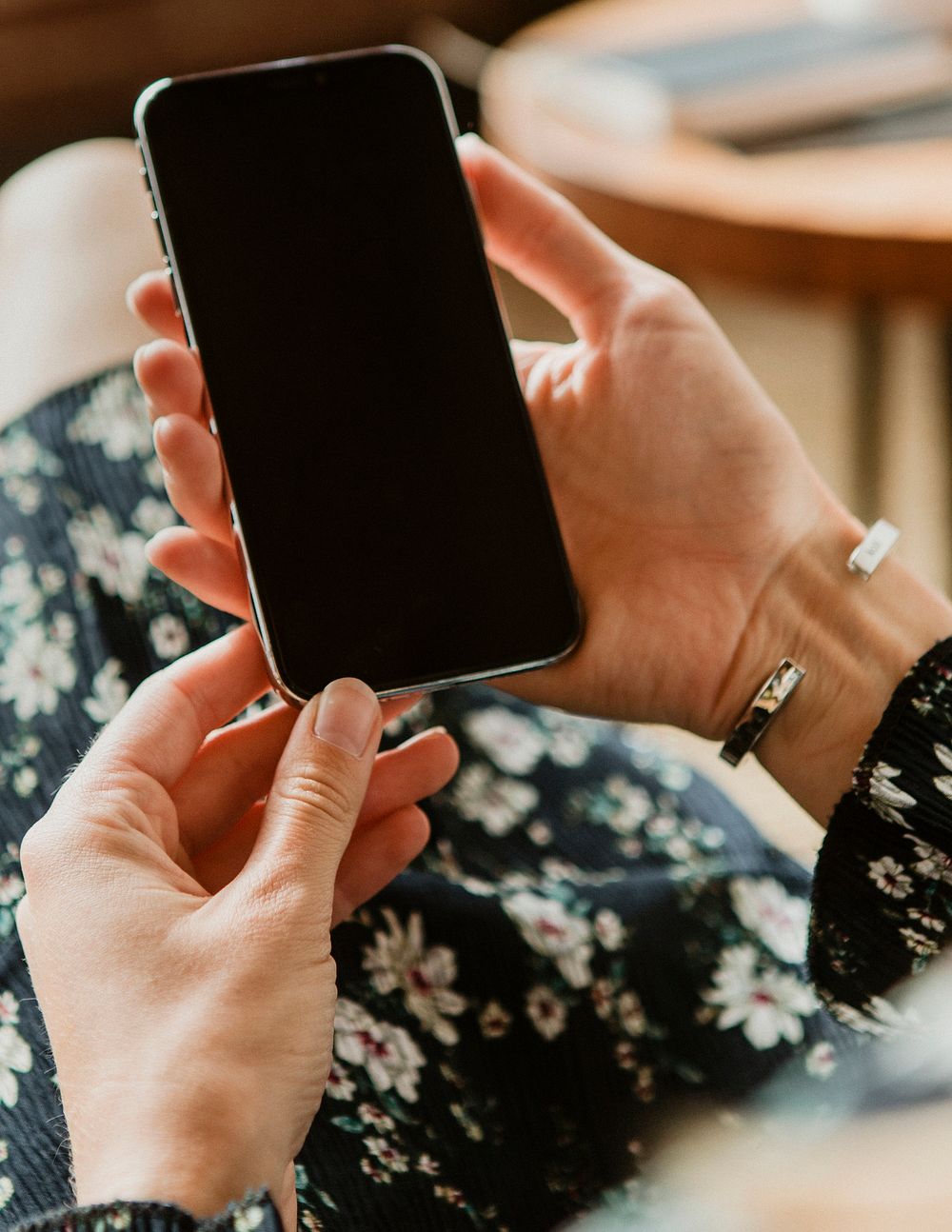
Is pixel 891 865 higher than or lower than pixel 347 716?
lower

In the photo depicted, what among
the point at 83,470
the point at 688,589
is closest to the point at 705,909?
the point at 688,589

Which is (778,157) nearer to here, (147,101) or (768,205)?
(768,205)

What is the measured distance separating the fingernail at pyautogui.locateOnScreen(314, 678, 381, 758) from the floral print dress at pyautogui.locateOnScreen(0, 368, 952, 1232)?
10 cm

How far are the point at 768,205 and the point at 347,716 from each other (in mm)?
578

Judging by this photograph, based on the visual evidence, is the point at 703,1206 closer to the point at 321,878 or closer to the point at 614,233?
the point at 321,878

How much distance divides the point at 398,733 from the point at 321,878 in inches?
8.6

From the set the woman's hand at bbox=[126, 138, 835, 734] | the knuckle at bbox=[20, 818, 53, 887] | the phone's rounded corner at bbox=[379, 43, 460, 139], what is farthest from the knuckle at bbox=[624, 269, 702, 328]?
the knuckle at bbox=[20, 818, 53, 887]

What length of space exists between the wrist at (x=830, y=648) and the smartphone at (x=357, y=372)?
0.11 metres

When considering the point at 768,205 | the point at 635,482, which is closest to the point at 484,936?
the point at 635,482

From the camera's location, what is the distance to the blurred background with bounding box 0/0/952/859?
0.85m

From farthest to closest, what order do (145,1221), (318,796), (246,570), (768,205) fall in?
(768,205) → (246,570) → (318,796) → (145,1221)

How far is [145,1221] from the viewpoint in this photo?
0.33 meters

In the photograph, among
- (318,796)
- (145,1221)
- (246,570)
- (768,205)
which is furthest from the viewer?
(768,205)

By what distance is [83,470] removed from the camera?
25.3 inches
